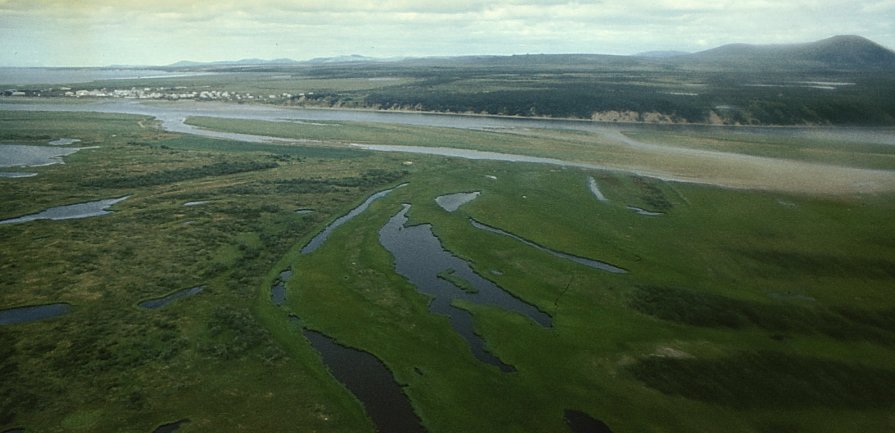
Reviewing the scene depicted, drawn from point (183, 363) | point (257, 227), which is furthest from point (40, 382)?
point (257, 227)

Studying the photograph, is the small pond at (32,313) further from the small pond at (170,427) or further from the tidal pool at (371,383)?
the tidal pool at (371,383)

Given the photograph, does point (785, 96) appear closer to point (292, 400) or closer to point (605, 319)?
point (605, 319)

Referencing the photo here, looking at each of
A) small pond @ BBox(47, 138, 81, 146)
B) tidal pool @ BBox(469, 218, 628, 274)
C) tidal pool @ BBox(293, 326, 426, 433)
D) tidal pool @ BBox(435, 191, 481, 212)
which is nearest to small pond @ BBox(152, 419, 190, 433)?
tidal pool @ BBox(293, 326, 426, 433)

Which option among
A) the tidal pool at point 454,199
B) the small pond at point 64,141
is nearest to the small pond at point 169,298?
the tidal pool at point 454,199

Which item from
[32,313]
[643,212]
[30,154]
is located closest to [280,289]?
[32,313]

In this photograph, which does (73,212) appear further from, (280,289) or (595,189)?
(595,189)

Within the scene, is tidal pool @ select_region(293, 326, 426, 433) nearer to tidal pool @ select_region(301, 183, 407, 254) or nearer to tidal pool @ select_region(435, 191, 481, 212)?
tidal pool @ select_region(301, 183, 407, 254)

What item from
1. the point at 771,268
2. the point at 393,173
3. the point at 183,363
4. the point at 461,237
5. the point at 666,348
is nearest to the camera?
the point at 183,363
